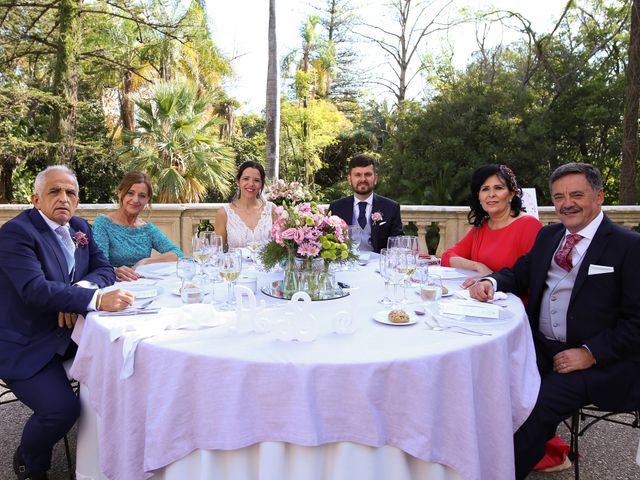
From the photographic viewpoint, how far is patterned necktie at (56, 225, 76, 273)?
2.62 meters

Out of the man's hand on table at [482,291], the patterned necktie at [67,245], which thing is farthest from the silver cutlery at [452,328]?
the patterned necktie at [67,245]

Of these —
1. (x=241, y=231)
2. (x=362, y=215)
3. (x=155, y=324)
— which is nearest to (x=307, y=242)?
(x=155, y=324)

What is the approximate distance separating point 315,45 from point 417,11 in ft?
22.1

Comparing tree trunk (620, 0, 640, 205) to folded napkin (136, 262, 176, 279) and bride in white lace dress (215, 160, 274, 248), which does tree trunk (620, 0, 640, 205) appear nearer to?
bride in white lace dress (215, 160, 274, 248)

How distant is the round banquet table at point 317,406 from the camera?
62.7 inches

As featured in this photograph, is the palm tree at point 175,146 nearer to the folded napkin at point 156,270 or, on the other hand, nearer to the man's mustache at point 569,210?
the folded napkin at point 156,270

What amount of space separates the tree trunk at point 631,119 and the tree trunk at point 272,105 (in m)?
6.74

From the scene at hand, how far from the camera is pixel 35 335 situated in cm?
237

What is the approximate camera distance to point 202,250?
8.73ft

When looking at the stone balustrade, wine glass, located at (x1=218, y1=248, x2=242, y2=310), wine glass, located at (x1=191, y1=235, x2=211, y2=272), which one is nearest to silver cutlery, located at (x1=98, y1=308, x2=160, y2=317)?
wine glass, located at (x1=218, y1=248, x2=242, y2=310)

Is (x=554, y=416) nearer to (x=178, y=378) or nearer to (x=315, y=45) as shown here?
(x=178, y=378)

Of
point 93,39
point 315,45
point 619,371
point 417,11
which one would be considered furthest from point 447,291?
point 315,45

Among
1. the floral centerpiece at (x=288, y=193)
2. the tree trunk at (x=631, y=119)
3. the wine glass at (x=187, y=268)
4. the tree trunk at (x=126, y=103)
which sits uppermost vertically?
the tree trunk at (x=126, y=103)

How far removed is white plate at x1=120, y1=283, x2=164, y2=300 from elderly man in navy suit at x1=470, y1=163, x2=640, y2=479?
166cm
